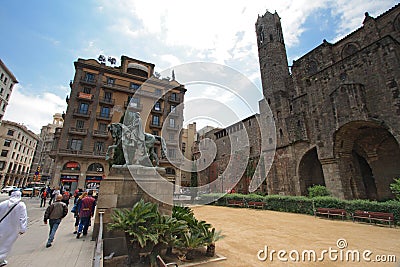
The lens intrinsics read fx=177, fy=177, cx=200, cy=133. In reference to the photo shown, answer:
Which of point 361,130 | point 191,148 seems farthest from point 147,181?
point 191,148

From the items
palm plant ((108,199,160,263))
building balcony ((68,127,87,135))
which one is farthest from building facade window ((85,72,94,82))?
palm plant ((108,199,160,263))

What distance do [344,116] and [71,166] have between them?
30.0 meters

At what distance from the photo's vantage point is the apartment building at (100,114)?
22359mm

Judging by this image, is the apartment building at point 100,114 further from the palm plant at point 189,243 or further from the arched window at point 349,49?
the arched window at point 349,49

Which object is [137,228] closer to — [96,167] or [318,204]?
[318,204]

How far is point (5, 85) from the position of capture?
3450 cm

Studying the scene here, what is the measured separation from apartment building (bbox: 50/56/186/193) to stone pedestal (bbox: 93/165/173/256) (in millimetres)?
13013

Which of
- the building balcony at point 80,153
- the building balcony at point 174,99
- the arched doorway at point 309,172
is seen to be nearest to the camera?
the arched doorway at point 309,172

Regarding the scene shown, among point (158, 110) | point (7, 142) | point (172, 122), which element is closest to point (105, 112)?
point (158, 110)

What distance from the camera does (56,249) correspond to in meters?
4.87

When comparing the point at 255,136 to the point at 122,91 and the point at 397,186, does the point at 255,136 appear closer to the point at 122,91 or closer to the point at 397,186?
the point at 397,186

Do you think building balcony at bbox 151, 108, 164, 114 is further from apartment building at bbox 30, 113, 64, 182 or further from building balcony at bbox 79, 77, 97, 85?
apartment building at bbox 30, 113, 64, 182

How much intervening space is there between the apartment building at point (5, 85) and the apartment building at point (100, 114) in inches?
759

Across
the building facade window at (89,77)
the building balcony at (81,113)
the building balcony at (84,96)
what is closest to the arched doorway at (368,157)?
the building balcony at (81,113)
